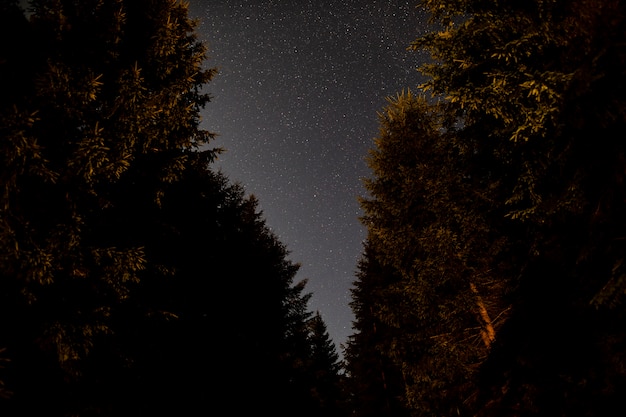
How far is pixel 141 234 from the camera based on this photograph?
6242mm

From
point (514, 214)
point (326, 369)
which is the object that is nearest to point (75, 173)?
point (514, 214)

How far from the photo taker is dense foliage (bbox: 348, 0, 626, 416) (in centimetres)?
360

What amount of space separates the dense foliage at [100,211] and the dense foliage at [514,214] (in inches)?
208

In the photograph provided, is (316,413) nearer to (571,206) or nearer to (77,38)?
(571,206)

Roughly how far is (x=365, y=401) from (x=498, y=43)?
772 inches

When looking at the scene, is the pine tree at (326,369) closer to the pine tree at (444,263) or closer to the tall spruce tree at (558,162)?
the pine tree at (444,263)

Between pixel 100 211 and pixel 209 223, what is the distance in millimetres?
4004

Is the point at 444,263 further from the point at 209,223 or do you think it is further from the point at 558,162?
the point at 209,223

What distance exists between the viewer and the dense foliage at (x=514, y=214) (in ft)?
11.8

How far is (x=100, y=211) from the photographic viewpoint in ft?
18.6

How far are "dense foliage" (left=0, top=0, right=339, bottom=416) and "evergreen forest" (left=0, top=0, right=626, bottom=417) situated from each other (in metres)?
0.03

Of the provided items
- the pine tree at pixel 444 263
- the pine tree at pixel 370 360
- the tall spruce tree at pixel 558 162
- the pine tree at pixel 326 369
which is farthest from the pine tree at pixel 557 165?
the pine tree at pixel 326 369

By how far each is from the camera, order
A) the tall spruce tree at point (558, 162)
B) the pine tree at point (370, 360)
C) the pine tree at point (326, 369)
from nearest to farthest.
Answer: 1. the tall spruce tree at point (558, 162)
2. the pine tree at point (370, 360)
3. the pine tree at point (326, 369)

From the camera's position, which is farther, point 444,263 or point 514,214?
point 444,263
